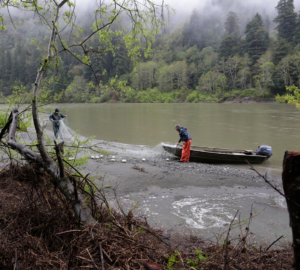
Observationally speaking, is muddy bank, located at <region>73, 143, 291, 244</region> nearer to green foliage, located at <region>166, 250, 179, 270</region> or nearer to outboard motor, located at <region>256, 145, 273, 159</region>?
green foliage, located at <region>166, 250, 179, 270</region>

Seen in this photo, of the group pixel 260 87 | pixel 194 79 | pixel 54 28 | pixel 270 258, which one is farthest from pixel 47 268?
pixel 194 79

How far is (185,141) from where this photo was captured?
423 inches

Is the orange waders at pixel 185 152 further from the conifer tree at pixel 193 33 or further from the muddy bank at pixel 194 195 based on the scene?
the conifer tree at pixel 193 33

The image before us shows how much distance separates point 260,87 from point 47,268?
210 feet

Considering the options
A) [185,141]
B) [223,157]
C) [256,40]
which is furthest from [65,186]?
[256,40]

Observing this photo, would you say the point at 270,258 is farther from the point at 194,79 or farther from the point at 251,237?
the point at 194,79

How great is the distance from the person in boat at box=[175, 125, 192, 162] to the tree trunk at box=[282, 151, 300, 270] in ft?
29.1

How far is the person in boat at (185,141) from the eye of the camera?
10.7 meters

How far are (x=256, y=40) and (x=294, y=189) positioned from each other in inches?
3060

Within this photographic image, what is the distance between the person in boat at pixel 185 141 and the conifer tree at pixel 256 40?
66.6 m

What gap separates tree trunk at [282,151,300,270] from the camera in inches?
67.8

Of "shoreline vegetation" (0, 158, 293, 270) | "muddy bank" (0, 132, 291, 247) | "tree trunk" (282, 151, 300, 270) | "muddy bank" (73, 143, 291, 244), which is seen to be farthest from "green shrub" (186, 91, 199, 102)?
"tree trunk" (282, 151, 300, 270)

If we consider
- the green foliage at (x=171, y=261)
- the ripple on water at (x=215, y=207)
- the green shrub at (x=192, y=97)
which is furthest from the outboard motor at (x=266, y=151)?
the green shrub at (x=192, y=97)

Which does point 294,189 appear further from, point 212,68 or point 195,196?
point 212,68
